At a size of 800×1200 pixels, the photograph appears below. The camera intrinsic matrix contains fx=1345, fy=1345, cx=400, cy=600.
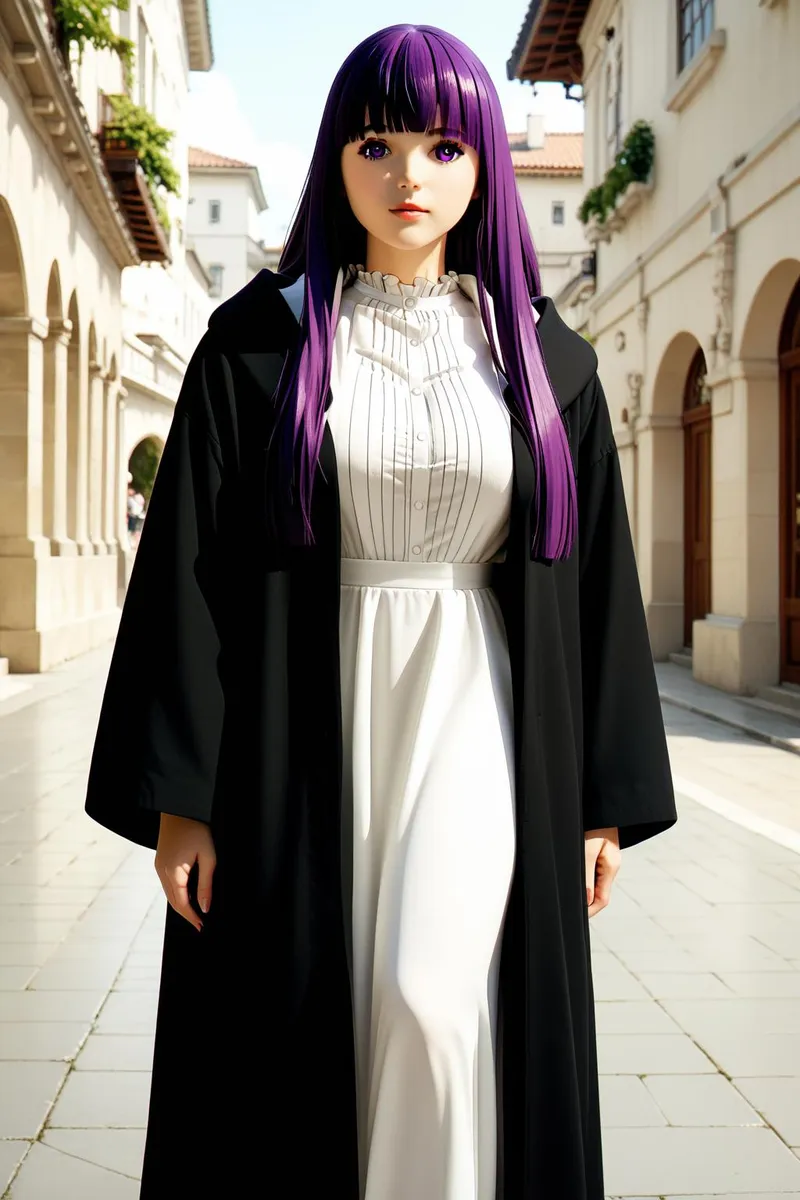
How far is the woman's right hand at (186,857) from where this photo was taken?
193 cm

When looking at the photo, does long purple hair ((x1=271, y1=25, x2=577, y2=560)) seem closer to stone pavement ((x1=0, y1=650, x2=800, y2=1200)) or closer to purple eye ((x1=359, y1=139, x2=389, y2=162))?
purple eye ((x1=359, y1=139, x2=389, y2=162))

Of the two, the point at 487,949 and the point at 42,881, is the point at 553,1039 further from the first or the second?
the point at 42,881

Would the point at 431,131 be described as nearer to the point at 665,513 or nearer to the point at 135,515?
the point at 665,513

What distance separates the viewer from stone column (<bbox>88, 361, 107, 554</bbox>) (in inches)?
754

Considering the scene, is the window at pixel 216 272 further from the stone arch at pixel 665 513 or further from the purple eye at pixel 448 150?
the purple eye at pixel 448 150

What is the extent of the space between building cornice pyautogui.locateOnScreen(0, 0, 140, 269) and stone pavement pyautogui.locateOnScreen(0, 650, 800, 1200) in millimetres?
7036

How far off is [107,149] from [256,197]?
5774 centimetres

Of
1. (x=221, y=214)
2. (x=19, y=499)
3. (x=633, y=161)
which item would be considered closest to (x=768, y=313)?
(x=633, y=161)

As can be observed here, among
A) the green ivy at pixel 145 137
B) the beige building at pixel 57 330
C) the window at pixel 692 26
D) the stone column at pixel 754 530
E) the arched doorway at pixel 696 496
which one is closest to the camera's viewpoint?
the stone column at pixel 754 530

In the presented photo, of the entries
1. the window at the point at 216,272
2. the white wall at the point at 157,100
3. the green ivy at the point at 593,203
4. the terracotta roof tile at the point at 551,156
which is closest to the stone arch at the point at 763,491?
the green ivy at the point at 593,203

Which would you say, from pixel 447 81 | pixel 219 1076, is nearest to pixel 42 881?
pixel 219 1076

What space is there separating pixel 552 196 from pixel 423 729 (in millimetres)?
59615

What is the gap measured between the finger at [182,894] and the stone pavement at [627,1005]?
1177 millimetres

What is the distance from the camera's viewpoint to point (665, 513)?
16219mm
